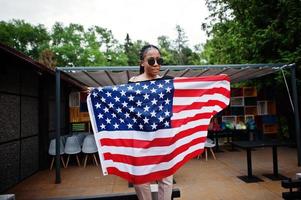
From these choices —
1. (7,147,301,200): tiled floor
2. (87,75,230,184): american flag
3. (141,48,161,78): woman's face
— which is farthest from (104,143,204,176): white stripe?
(7,147,301,200): tiled floor

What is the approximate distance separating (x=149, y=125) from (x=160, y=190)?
53cm

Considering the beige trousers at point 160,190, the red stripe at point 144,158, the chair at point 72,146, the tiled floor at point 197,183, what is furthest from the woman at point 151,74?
the chair at point 72,146

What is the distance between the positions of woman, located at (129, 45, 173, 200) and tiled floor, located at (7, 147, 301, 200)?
114 inches

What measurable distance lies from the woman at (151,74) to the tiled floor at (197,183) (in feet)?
9.52

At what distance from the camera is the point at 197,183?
570cm

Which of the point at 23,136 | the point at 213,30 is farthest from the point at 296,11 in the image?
the point at 23,136

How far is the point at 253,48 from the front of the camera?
959 centimetres

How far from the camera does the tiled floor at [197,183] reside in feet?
16.2

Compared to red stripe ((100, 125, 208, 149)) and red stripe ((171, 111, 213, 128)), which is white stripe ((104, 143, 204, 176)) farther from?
red stripe ((171, 111, 213, 128))

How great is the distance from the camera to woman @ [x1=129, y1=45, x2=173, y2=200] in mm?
2008

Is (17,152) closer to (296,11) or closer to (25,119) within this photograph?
(25,119)

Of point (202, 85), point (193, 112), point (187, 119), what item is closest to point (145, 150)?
point (187, 119)

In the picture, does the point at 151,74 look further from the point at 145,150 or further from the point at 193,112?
the point at 145,150

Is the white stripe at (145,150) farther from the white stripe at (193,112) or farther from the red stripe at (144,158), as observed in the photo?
the white stripe at (193,112)
